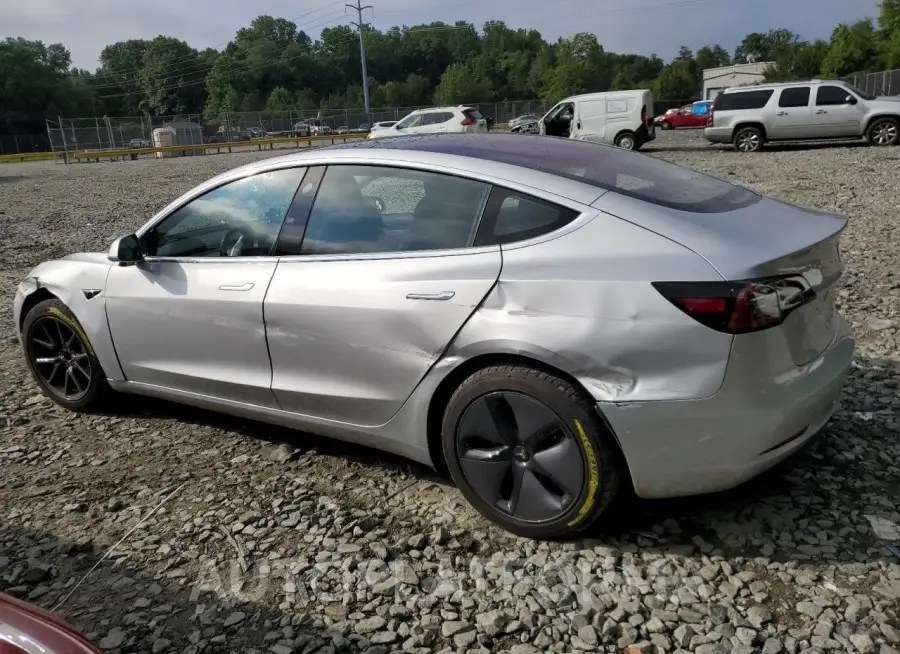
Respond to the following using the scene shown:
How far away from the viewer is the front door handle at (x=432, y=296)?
9.33ft

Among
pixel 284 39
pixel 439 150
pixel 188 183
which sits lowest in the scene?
pixel 188 183

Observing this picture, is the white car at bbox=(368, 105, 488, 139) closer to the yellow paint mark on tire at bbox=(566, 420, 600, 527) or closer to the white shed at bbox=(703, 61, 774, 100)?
the yellow paint mark on tire at bbox=(566, 420, 600, 527)

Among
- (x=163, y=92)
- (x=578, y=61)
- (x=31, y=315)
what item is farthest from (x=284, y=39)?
(x=31, y=315)

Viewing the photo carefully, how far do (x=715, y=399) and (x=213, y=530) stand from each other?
2.07 meters

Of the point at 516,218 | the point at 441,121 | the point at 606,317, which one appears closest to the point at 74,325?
the point at 516,218

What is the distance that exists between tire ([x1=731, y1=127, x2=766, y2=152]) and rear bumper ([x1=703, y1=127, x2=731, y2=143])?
27cm

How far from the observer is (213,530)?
3131mm

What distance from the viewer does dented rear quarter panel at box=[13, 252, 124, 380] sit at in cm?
404

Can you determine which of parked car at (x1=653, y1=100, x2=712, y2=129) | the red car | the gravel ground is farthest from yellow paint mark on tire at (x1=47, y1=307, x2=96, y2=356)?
parked car at (x1=653, y1=100, x2=712, y2=129)

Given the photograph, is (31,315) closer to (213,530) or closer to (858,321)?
(213,530)

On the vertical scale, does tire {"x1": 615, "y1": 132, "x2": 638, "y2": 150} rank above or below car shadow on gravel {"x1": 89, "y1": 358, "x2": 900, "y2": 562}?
above

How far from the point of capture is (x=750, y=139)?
66.5 feet

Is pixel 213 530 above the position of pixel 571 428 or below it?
below

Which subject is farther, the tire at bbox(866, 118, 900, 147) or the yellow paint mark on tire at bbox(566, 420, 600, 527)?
the tire at bbox(866, 118, 900, 147)
